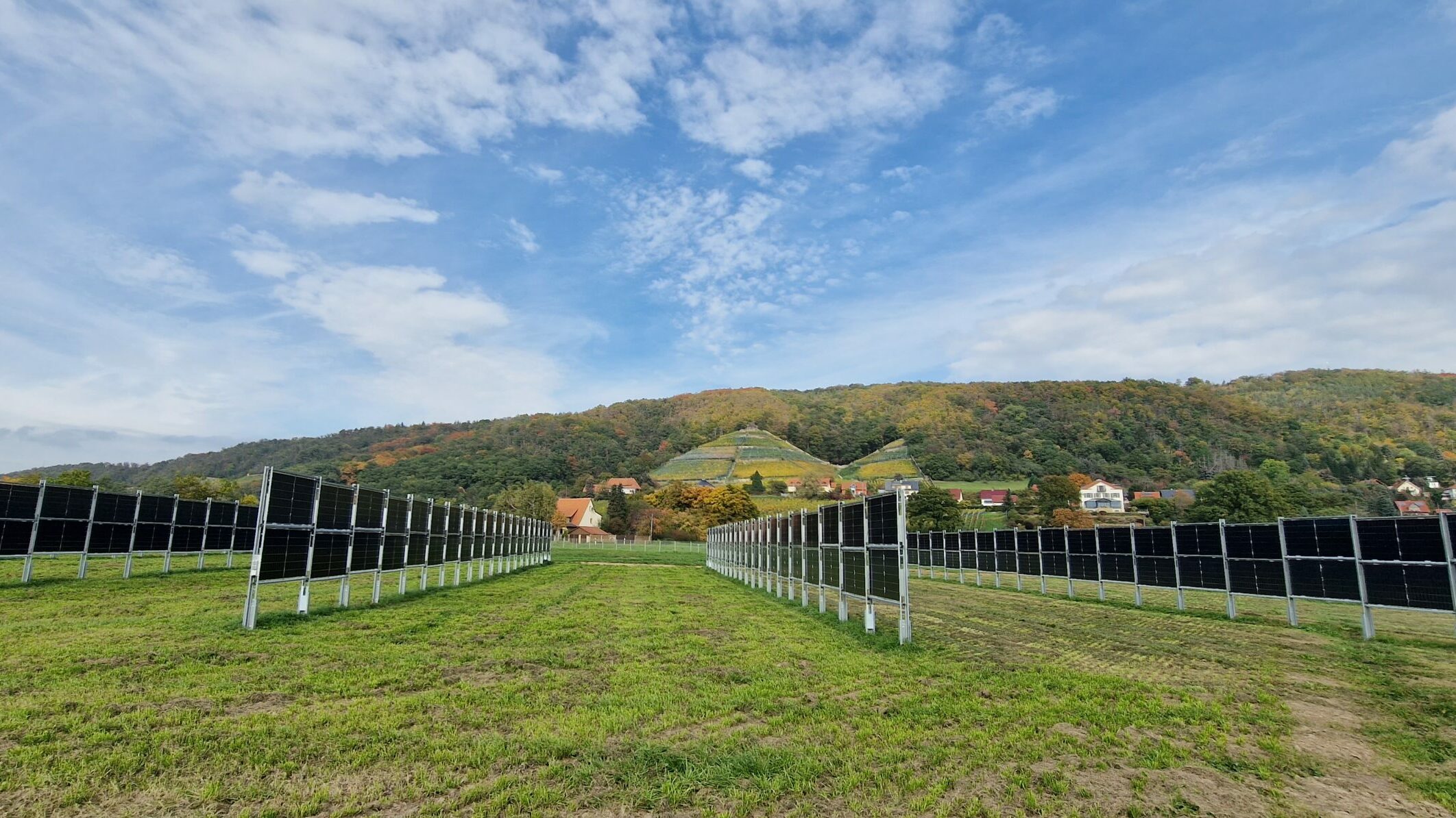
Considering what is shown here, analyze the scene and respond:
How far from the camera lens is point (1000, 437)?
15438 centimetres

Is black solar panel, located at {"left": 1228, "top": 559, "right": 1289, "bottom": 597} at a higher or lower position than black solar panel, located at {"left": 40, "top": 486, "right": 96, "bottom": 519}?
lower

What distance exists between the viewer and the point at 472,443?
151 meters

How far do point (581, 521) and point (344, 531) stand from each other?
93.0 metres

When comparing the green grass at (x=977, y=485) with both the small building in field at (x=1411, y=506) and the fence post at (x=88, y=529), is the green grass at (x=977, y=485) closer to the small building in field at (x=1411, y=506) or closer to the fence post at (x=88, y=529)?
the small building in field at (x=1411, y=506)

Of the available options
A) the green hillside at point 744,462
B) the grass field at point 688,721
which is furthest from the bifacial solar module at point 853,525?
the green hillside at point 744,462

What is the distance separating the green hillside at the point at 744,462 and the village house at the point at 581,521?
130 feet

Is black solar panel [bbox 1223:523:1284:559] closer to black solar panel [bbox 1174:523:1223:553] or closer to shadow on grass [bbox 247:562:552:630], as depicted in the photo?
black solar panel [bbox 1174:523:1223:553]

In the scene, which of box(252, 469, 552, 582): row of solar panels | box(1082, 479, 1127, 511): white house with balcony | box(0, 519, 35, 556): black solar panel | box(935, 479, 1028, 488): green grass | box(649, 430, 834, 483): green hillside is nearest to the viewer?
box(252, 469, 552, 582): row of solar panels

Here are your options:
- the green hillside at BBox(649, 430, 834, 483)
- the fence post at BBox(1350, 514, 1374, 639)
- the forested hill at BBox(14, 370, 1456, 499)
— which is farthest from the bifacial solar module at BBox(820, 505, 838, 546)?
the green hillside at BBox(649, 430, 834, 483)

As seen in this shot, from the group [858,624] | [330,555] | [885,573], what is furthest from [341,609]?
[885,573]

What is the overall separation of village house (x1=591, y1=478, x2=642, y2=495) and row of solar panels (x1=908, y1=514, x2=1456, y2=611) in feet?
364

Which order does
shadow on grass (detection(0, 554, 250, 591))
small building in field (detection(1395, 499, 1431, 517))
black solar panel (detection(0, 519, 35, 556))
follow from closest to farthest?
shadow on grass (detection(0, 554, 250, 591)), black solar panel (detection(0, 519, 35, 556)), small building in field (detection(1395, 499, 1431, 517))

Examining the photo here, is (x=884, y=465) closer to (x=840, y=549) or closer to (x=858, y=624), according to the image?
(x=840, y=549)

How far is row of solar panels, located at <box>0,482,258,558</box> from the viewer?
53.6 feet
